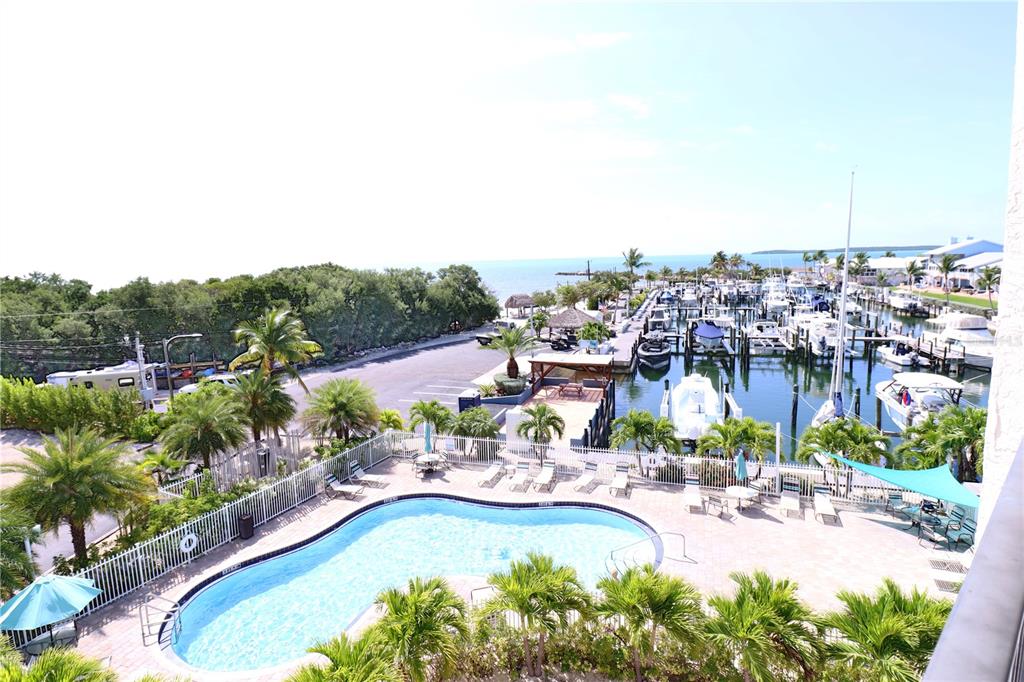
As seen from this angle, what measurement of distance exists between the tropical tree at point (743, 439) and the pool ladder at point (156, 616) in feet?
48.1

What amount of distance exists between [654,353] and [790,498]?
92.9 ft

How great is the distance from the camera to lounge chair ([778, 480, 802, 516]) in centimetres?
1559

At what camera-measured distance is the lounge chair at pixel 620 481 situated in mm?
17172

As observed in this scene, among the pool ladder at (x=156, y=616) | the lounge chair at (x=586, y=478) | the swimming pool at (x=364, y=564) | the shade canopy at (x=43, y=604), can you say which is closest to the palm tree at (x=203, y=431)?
the swimming pool at (x=364, y=564)

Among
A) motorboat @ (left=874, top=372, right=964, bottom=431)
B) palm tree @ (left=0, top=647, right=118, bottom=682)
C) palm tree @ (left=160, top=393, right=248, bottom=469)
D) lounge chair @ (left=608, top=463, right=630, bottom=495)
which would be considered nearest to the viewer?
palm tree @ (left=0, top=647, right=118, bottom=682)

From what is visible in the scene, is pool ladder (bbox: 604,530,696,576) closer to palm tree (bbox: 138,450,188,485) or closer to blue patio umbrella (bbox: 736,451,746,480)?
blue patio umbrella (bbox: 736,451,746,480)

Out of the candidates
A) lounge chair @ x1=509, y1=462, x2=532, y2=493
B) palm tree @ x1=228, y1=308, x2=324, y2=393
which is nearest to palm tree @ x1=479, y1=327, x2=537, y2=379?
lounge chair @ x1=509, y1=462, x2=532, y2=493

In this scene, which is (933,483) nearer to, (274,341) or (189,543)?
(189,543)

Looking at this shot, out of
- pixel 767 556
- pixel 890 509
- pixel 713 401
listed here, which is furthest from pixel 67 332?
pixel 890 509

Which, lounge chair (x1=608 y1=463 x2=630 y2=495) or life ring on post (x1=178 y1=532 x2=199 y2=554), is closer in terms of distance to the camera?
life ring on post (x1=178 y1=532 x2=199 y2=554)

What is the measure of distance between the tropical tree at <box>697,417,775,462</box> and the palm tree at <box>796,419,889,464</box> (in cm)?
108

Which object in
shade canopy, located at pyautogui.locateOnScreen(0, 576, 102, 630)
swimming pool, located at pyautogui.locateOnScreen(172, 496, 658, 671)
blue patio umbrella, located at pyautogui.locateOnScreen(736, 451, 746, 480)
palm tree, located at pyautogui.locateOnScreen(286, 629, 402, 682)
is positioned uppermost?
palm tree, located at pyautogui.locateOnScreen(286, 629, 402, 682)

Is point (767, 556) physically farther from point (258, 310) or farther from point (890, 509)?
point (258, 310)

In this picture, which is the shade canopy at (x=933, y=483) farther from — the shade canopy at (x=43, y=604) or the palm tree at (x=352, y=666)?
the shade canopy at (x=43, y=604)
